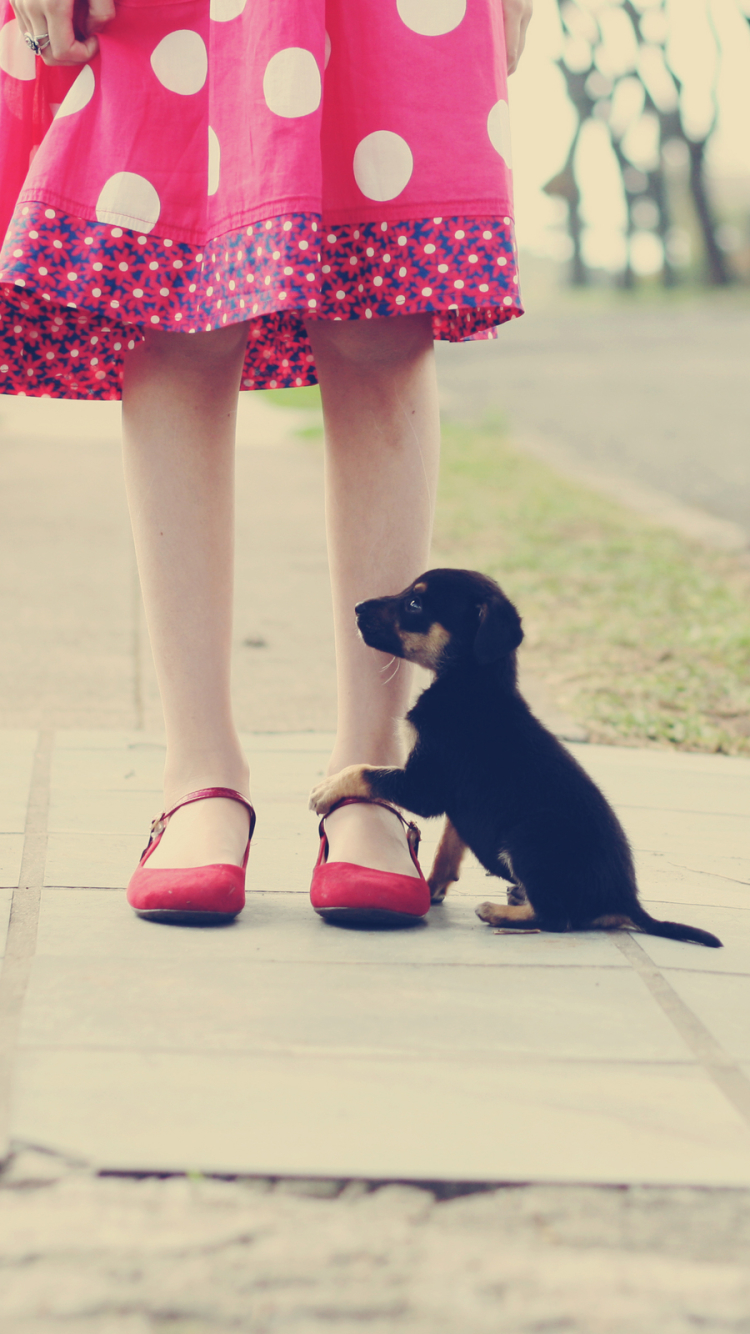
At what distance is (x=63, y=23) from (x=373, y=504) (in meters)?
0.73

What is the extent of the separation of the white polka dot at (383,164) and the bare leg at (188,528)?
0.27 metres

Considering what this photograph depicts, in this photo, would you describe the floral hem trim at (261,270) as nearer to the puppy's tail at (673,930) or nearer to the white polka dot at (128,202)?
the white polka dot at (128,202)

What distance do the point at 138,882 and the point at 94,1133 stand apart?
0.57m

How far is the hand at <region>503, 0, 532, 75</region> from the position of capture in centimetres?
192

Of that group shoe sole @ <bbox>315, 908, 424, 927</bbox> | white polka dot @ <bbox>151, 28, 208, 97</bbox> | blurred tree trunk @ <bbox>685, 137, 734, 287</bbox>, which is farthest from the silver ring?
blurred tree trunk @ <bbox>685, 137, 734, 287</bbox>

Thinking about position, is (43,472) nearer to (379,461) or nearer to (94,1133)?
(379,461)

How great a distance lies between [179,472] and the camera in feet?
6.06

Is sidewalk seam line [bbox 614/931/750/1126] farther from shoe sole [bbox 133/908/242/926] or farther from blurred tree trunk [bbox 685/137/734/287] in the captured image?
blurred tree trunk [bbox 685/137/734/287]

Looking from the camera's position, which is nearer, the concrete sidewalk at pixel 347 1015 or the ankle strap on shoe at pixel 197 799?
the concrete sidewalk at pixel 347 1015

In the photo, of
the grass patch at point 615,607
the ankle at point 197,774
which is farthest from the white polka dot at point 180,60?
the grass patch at point 615,607

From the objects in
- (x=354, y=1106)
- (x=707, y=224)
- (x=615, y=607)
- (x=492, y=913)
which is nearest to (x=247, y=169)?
(x=492, y=913)

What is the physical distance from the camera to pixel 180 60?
5.60 feet

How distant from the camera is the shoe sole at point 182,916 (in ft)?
5.51

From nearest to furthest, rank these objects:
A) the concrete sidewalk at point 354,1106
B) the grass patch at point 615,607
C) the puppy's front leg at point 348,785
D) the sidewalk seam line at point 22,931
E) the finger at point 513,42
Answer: the concrete sidewalk at point 354,1106 → the sidewalk seam line at point 22,931 → the puppy's front leg at point 348,785 → the finger at point 513,42 → the grass patch at point 615,607
